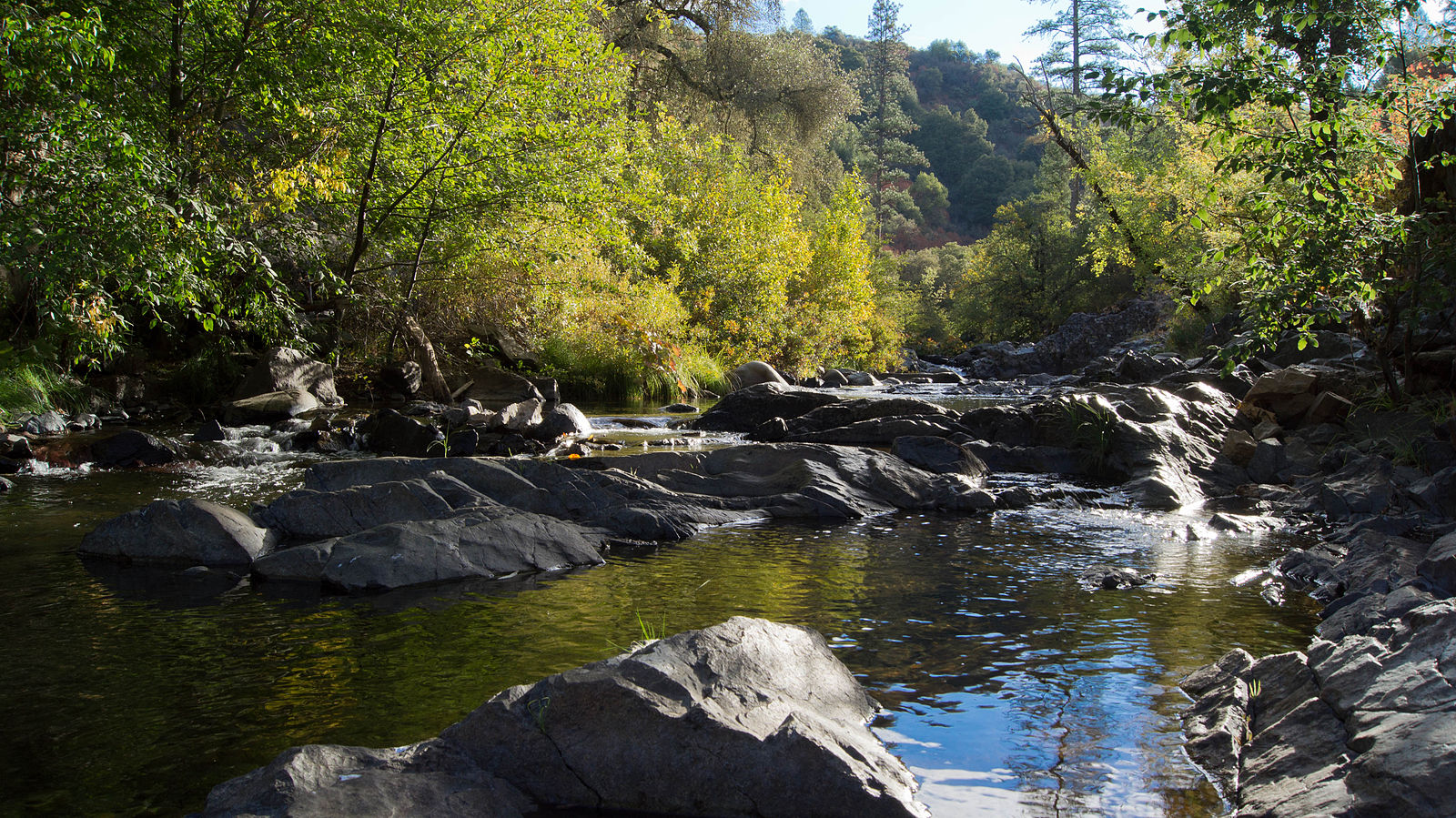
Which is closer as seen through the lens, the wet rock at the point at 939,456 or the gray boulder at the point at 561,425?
the wet rock at the point at 939,456

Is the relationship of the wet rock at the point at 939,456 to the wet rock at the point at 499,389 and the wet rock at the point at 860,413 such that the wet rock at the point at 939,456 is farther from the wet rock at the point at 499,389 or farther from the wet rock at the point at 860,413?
the wet rock at the point at 499,389

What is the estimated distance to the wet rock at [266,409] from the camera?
13414 mm

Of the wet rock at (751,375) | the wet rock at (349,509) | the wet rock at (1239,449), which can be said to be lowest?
the wet rock at (1239,449)

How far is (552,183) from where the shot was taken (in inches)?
556

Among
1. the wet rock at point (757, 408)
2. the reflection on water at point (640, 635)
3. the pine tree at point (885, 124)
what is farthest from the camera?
the pine tree at point (885, 124)

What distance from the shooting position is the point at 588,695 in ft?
10.4

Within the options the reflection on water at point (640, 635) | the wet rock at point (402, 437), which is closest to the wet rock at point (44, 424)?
the wet rock at point (402, 437)

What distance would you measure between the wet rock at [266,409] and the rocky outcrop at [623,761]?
11.9m

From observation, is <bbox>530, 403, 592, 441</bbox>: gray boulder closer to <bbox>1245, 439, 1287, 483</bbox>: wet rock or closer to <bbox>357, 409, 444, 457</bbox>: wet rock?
<bbox>357, 409, 444, 457</bbox>: wet rock

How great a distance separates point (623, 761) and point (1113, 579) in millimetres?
4087

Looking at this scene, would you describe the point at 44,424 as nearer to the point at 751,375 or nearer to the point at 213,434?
the point at 213,434

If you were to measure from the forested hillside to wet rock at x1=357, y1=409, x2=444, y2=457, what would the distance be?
201 cm

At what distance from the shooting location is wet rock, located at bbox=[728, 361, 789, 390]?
2372 centimetres

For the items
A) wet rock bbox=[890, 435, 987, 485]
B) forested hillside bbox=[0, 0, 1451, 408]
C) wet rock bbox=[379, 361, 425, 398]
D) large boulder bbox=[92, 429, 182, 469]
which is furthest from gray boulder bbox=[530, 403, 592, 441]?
wet rock bbox=[890, 435, 987, 485]
